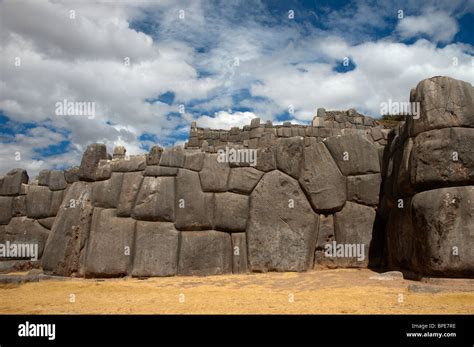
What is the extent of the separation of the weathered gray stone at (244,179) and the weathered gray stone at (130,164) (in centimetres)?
159

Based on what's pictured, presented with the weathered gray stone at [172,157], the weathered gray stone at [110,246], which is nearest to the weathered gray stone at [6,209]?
the weathered gray stone at [110,246]

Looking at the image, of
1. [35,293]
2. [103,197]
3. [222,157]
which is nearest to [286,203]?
[222,157]

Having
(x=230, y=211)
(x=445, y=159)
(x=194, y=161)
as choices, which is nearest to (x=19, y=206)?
(x=194, y=161)

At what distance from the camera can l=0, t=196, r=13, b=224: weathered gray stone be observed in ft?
28.8

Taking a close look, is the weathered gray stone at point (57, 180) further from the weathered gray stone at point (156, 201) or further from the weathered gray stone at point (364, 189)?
the weathered gray stone at point (364, 189)

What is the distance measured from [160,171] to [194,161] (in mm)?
612

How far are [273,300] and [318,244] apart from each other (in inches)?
101

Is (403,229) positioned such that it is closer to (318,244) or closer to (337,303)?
(318,244)

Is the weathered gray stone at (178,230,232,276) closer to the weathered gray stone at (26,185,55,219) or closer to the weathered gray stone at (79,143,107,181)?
the weathered gray stone at (79,143,107,181)

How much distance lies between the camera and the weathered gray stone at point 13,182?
8.85 metres

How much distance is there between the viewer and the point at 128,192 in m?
7.03

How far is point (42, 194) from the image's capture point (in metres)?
8.61

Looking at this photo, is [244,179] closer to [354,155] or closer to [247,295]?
[354,155]

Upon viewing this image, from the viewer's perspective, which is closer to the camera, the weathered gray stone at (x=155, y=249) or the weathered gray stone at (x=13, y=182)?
the weathered gray stone at (x=155, y=249)
